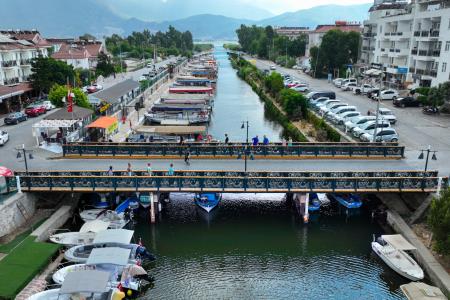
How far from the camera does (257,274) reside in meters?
25.4

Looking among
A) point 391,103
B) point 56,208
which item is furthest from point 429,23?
point 56,208

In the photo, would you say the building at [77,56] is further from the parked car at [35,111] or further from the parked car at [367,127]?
the parked car at [367,127]

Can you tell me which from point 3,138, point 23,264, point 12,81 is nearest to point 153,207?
point 23,264

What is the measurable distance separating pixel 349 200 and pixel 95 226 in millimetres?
18862

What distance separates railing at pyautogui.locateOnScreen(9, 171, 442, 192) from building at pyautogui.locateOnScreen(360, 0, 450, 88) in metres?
30.8

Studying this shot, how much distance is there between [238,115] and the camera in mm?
72250

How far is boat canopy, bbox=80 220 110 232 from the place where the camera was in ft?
88.3

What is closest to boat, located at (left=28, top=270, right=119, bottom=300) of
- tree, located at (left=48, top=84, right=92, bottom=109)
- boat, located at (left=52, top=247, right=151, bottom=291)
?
boat, located at (left=52, top=247, right=151, bottom=291)

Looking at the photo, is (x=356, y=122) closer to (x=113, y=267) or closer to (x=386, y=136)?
(x=386, y=136)

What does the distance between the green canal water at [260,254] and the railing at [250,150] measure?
379 cm

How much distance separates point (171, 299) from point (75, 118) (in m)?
24.9

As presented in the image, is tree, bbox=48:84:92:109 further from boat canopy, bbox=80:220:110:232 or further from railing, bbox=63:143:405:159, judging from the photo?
boat canopy, bbox=80:220:110:232

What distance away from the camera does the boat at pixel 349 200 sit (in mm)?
31484

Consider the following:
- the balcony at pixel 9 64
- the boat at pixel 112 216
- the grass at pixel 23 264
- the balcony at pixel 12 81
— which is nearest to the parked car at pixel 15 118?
Answer: the balcony at pixel 12 81
